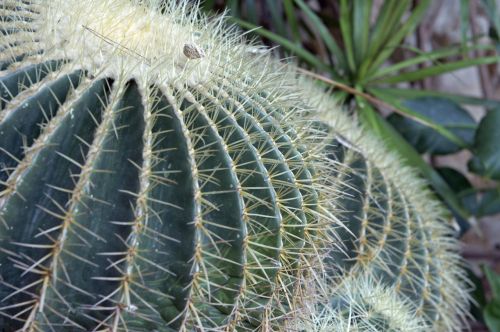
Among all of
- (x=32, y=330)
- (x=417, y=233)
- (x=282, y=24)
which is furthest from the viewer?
(x=282, y=24)

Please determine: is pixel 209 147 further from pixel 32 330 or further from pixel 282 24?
pixel 282 24

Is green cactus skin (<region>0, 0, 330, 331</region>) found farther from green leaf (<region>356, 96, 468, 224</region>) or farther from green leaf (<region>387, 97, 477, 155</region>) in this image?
green leaf (<region>387, 97, 477, 155</region>)

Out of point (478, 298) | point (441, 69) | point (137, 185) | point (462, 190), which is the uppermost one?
point (137, 185)

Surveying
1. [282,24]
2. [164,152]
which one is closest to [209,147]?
[164,152]

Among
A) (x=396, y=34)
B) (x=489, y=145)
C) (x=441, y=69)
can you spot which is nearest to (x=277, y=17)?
(x=396, y=34)

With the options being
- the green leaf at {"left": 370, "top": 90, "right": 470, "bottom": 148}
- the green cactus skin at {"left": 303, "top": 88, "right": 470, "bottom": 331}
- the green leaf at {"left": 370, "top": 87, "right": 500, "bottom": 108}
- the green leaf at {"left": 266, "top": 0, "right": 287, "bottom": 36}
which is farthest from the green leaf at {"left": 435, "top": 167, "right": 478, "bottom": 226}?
the green leaf at {"left": 266, "top": 0, "right": 287, "bottom": 36}

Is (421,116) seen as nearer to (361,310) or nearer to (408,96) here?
(408,96)
